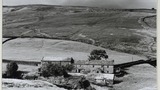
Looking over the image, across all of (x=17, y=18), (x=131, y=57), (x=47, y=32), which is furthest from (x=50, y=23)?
(x=131, y=57)

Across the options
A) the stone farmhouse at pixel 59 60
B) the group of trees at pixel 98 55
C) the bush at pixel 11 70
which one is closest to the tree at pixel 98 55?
the group of trees at pixel 98 55

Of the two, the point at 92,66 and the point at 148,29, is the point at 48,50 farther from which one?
the point at 148,29

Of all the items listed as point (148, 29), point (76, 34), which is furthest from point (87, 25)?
point (148, 29)

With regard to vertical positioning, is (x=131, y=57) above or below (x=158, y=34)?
below

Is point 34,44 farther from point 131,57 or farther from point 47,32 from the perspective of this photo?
point 131,57

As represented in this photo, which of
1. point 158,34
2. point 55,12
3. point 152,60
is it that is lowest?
point 152,60

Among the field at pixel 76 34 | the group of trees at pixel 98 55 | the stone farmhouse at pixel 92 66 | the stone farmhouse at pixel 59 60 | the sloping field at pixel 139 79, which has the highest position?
the field at pixel 76 34

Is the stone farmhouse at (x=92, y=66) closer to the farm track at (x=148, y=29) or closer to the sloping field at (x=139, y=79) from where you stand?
the sloping field at (x=139, y=79)
